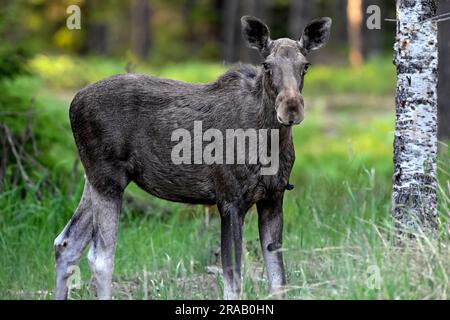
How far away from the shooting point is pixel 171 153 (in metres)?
7.22

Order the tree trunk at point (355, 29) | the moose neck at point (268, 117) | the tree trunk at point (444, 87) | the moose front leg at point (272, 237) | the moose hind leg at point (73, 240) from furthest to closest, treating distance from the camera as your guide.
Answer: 1. the tree trunk at point (355, 29)
2. the tree trunk at point (444, 87)
3. the moose hind leg at point (73, 240)
4. the moose front leg at point (272, 237)
5. the moose neck at point (268, 117)

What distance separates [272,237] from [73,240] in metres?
1.65

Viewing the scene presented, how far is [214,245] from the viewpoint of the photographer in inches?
363

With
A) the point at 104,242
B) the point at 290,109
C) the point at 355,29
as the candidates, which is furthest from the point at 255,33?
the point at 355,29

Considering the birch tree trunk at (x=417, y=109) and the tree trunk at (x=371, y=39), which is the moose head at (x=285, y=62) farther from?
the tree trunk at (x=371, y=39)

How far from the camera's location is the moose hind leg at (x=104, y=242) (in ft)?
23.5

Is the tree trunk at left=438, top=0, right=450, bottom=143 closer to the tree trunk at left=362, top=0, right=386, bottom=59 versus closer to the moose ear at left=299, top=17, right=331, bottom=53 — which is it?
the moose ear at left=299, top=17, right=331, bottom=53

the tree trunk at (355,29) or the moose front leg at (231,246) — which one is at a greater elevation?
the tree trunk at (355,29)

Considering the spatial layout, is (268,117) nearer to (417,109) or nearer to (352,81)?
(417,109)

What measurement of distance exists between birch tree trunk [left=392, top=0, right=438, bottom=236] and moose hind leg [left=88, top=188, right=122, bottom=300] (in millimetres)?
2333

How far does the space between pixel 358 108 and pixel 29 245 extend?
1739 centimetres

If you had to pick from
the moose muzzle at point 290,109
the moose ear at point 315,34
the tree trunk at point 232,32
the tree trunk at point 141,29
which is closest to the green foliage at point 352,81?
the tree trunk at point 232,32

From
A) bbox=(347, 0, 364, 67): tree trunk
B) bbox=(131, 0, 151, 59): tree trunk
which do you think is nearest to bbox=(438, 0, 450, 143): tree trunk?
bbox=(347, 0, 364, 67): tree trunk

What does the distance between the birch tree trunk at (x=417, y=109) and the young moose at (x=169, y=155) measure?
924 millimetres
